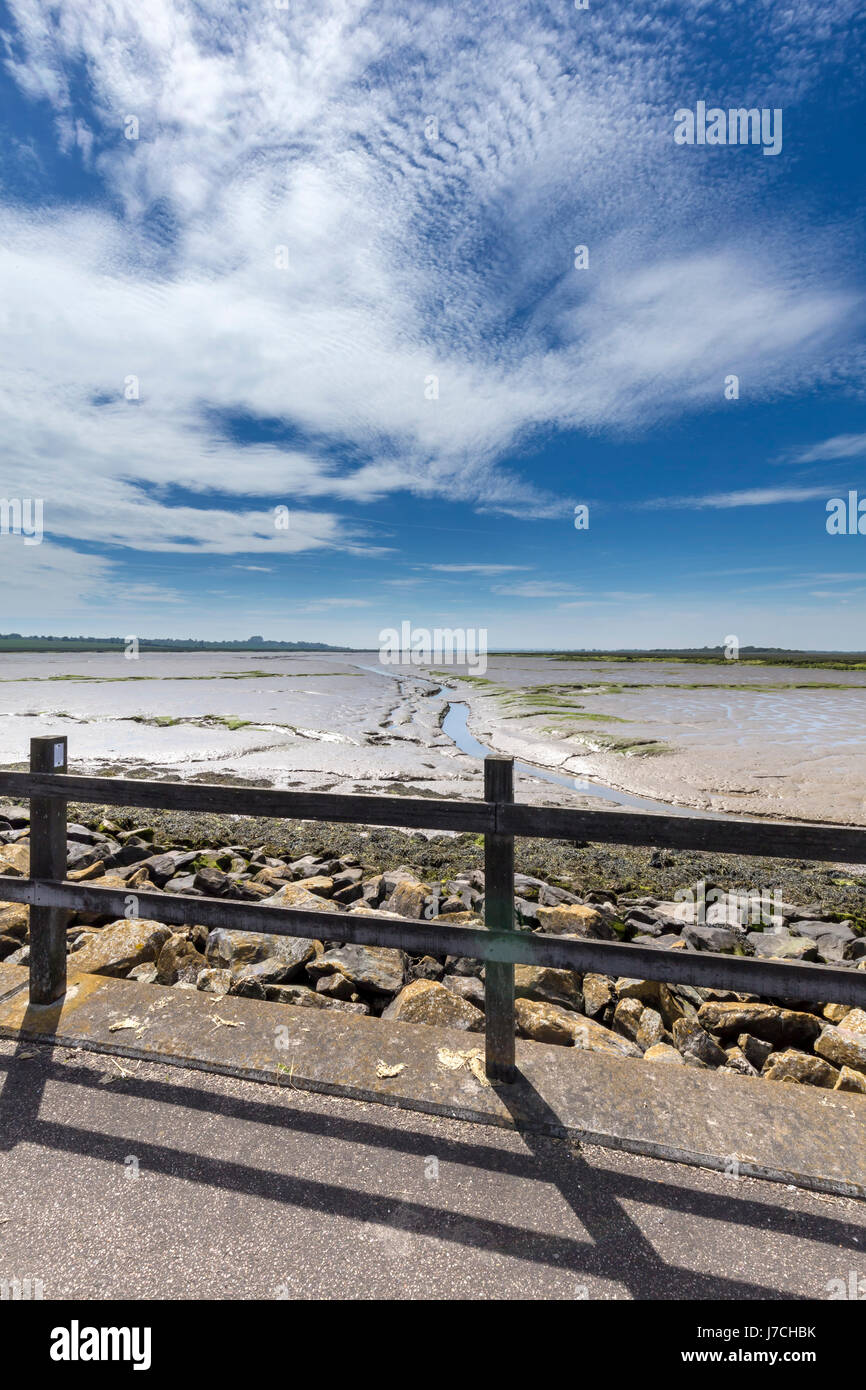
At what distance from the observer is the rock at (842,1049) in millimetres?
4508

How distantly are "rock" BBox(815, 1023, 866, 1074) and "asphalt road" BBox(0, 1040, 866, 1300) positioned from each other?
6.13 feet

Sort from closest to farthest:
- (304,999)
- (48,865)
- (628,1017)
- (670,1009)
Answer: (48,865)
(304,999)
(628,1017)
(670,1009)

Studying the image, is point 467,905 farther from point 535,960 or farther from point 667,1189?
point 667,1189

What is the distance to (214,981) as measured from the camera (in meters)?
5.18

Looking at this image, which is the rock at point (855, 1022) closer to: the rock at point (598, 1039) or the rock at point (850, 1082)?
the rock at point (850, 1082)

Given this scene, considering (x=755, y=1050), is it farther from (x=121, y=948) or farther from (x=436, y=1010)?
(x=121, y=948)

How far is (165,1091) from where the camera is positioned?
361 centimetres

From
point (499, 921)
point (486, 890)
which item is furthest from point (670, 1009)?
point (486, 890)

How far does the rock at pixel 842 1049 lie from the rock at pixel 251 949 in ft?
12.5

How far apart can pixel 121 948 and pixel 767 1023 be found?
16.4ft

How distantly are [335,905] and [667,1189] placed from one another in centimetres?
508

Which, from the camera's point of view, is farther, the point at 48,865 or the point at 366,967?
the point at 366,967

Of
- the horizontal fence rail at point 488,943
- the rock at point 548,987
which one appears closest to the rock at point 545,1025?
the rock at point 548,987
